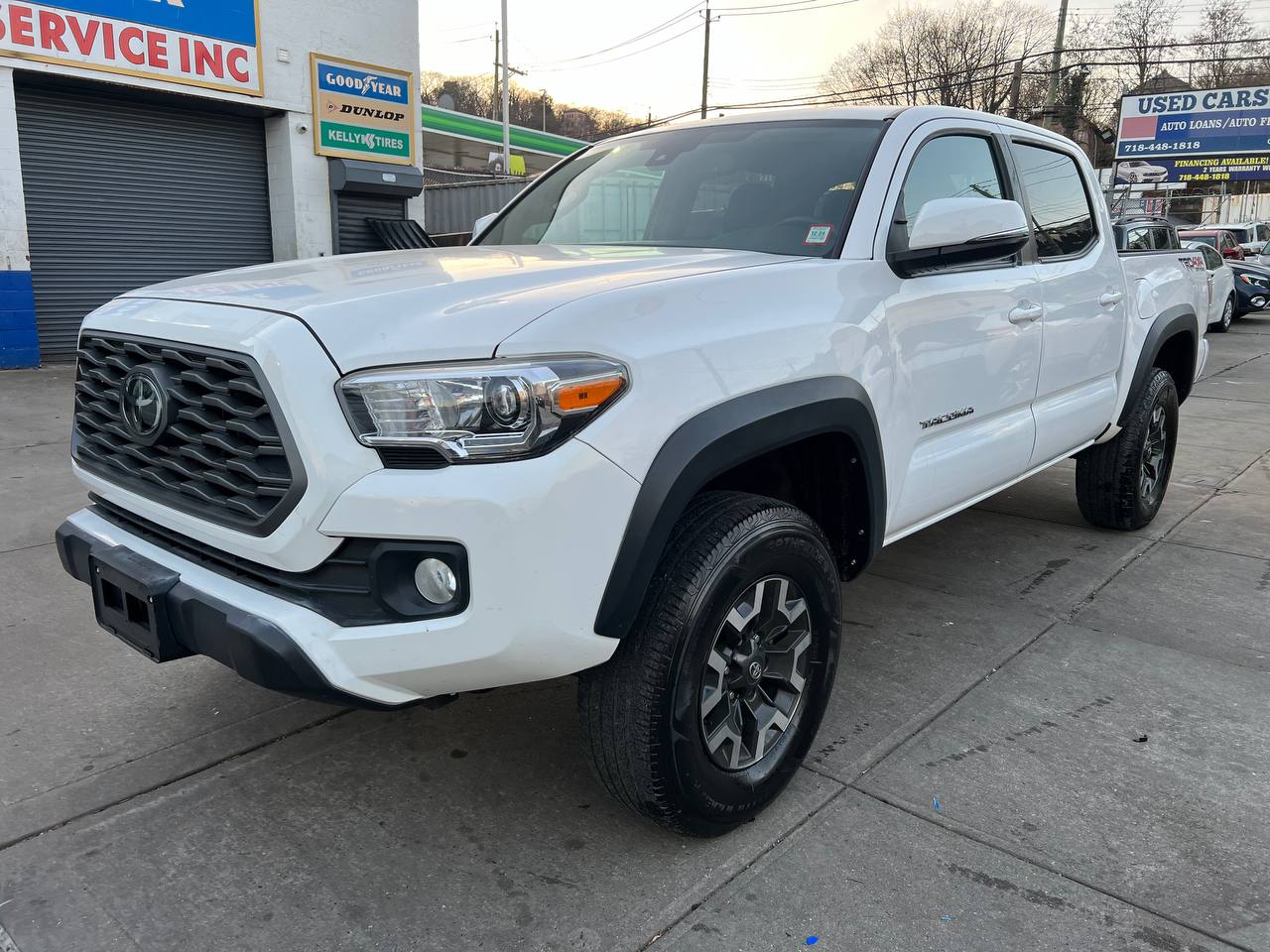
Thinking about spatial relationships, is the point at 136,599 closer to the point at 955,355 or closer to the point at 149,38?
the point at 955,355

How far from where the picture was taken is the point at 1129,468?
4828mm

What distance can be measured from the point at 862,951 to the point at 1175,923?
0.73m

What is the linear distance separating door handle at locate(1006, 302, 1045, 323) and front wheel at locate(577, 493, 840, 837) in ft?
4.65

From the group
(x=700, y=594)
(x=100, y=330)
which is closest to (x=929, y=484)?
(x=700, y=594)

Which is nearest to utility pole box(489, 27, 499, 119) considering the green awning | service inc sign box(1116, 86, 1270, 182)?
the green awning

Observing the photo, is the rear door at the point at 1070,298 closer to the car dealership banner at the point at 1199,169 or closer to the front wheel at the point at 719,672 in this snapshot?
the front wheel at the point at 719,672

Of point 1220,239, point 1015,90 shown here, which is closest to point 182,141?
point 1220,239

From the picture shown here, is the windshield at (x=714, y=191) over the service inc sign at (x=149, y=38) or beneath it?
beneath

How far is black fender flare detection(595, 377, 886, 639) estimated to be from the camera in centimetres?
203

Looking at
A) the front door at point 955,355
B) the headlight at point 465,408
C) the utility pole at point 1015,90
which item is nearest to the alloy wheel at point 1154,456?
the front door at point 955,355

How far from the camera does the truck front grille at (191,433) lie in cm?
203

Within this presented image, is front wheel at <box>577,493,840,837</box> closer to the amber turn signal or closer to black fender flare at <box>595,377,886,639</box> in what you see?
black fender flare at <box>595,377,886,639</box>

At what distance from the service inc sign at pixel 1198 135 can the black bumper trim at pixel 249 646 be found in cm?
3603

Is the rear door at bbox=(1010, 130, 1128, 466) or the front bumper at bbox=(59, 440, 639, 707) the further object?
the rear door at bbox=(1010, 130, 1128, 466)
